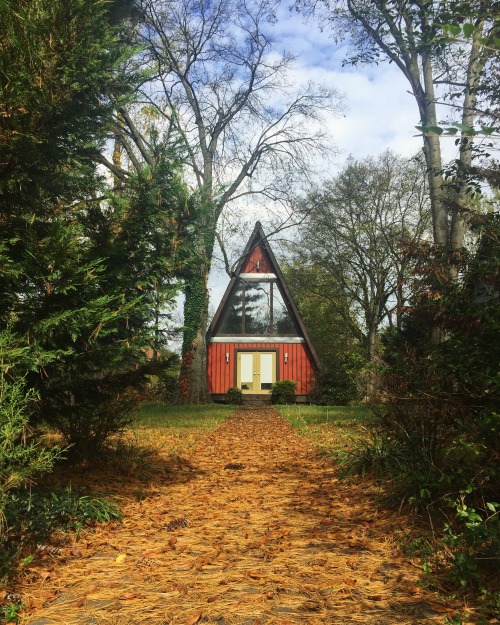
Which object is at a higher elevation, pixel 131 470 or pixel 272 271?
pixel 272 271

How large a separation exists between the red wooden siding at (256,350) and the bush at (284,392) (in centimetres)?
65

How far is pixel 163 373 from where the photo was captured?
19.6 feet

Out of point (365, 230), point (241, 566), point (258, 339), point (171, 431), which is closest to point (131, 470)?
point (241, 566)

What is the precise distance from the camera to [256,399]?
84.4ft

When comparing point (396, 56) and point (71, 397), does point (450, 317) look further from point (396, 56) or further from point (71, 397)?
point (396, 56)

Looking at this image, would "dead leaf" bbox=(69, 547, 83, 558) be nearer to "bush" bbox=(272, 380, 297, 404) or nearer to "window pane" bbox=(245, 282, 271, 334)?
"bush" bbox=(272, 380, 297, 404)

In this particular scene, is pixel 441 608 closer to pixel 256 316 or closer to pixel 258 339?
pixel 258 339

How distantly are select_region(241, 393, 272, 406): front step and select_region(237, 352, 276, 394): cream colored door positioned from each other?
Answer: 0.95 feet

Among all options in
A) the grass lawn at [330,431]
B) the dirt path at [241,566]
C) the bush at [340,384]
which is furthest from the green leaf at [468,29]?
the bush at [340,384]

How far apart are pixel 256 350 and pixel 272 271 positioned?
12.9ft

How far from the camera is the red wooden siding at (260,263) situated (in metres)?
25.8

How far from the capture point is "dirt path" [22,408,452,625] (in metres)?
2.89

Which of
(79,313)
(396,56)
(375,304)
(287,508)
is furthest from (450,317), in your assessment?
(375,304)

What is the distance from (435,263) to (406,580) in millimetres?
5101
